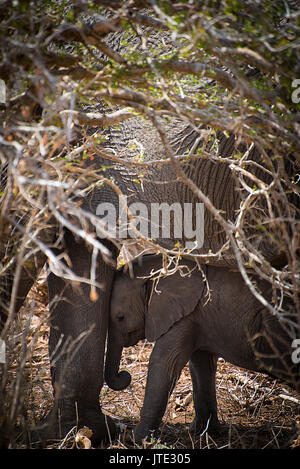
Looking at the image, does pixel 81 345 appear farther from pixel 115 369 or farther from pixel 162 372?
pixel 162 372

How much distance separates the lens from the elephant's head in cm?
405

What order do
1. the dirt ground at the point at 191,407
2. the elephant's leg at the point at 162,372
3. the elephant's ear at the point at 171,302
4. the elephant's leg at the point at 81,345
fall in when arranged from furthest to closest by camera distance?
the elephant's ear at the point at 171,302
the elephant's leg at the point at 81,345
the elephant's leg at the point at 162,372
the dirt ground at the point at 191,407

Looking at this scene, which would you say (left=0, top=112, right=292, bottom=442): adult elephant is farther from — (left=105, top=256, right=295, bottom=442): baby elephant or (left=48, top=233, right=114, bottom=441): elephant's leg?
(left=105, top=256, right=295, bottom=442): baby elephant

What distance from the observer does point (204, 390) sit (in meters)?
4.29

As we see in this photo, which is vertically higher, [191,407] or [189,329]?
[189,329]

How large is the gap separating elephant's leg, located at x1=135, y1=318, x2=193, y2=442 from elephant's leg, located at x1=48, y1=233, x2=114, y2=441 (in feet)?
0.89

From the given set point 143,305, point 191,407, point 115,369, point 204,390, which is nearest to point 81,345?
point 115,369

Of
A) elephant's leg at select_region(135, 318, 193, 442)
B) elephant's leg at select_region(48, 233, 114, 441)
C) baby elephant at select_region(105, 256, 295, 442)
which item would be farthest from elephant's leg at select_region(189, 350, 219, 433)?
elephant's leg at select_region(48, 233, 114, 441)

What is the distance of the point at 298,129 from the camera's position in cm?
249

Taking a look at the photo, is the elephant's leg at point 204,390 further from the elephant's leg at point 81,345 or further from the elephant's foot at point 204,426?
the elephant's leg at point 81,345

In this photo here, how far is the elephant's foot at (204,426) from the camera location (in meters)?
4.12

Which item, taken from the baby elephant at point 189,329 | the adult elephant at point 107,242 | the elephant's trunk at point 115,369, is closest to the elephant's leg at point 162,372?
the baby elephant at point 189,329

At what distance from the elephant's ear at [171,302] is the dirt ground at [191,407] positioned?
0.48 meters

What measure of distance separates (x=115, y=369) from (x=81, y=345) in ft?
1.25
